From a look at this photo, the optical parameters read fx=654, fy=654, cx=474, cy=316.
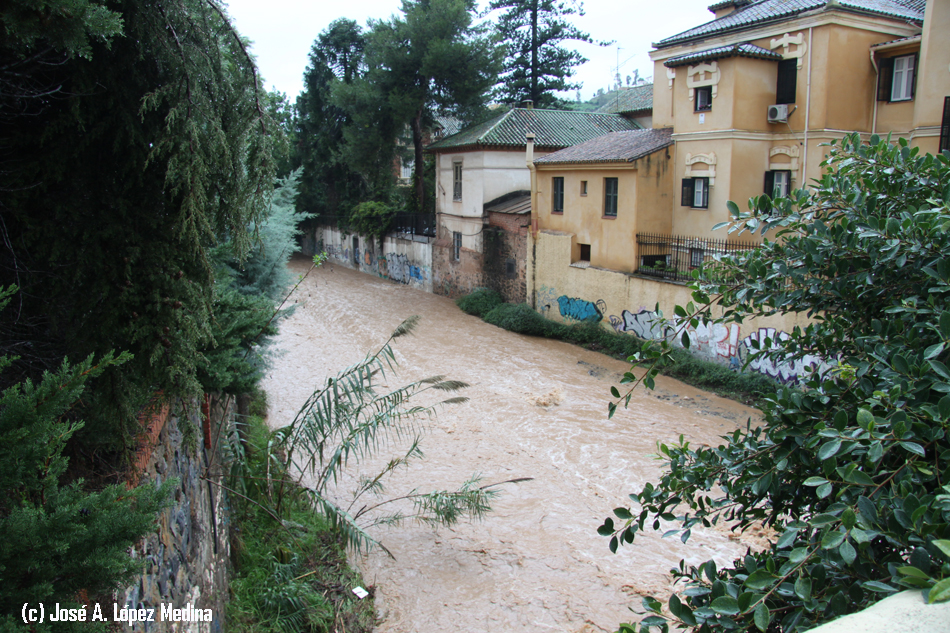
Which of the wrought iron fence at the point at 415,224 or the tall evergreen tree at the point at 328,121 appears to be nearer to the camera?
the wrought iron fence at the point at 415,224

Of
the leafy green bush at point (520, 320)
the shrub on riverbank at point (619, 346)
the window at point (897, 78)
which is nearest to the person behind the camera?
the shrub on riverbank at point (619, 346)

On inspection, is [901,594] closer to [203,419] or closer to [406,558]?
[203,419]

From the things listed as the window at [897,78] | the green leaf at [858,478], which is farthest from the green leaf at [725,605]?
the window at [897,78]

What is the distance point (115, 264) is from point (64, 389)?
2.02 meters

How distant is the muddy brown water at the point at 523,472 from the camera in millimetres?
7848

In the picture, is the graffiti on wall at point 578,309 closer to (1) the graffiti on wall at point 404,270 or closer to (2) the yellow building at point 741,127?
(2) the yellow building at point 741,127

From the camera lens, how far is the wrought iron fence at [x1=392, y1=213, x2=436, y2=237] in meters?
29.1

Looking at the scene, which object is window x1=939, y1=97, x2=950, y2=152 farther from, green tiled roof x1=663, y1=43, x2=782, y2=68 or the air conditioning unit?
green tiled roof x1=663, y1=43, x2=782, y2=68

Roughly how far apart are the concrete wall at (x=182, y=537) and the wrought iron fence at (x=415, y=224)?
2292cm

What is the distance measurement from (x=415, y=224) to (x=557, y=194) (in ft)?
33.5

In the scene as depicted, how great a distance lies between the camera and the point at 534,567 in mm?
8539

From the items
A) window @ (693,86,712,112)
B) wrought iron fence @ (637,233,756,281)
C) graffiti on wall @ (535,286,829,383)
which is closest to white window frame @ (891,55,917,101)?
window @ (693,86,712,112)

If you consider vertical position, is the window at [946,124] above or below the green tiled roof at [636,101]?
below

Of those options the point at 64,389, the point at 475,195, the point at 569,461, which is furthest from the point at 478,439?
the point at 475,195
